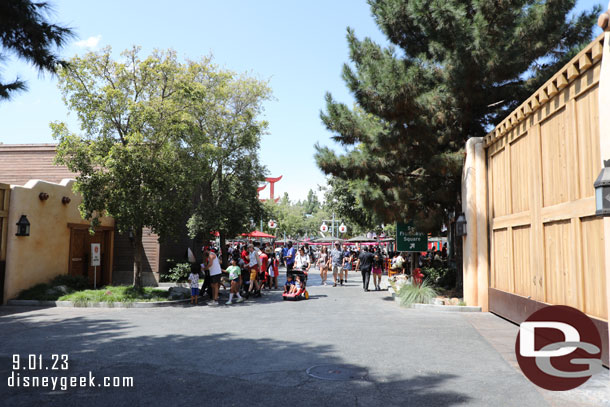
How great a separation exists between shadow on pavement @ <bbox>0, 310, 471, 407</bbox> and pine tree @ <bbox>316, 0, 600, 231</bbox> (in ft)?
21.2

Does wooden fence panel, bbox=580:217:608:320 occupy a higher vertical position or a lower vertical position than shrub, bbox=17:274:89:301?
higher

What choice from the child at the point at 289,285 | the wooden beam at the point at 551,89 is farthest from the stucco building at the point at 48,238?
the wooden beam at the point at 551,89

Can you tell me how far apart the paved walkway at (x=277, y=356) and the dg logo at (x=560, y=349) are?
223 mm

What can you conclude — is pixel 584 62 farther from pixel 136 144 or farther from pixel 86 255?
pixel 86 255

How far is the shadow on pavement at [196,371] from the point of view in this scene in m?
4.94

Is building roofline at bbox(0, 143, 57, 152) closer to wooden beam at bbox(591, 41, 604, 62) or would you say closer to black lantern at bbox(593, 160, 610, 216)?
wooden beam at bbox(591, 41, 604, 62)

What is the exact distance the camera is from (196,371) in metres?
6.04

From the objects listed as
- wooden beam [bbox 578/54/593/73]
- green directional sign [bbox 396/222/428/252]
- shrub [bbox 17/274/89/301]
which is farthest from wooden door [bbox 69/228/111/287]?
wooden beam [bbox 578/54/593/73]

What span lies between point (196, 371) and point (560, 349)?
535 cm

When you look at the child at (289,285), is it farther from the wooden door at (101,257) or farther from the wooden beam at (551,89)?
the wooden beam at (551,89)

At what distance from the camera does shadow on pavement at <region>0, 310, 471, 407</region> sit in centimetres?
494

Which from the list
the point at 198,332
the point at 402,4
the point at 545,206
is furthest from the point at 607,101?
the point at 402,4

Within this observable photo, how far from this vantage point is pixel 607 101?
584cm

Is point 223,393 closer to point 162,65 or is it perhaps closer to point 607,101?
point 607,101
